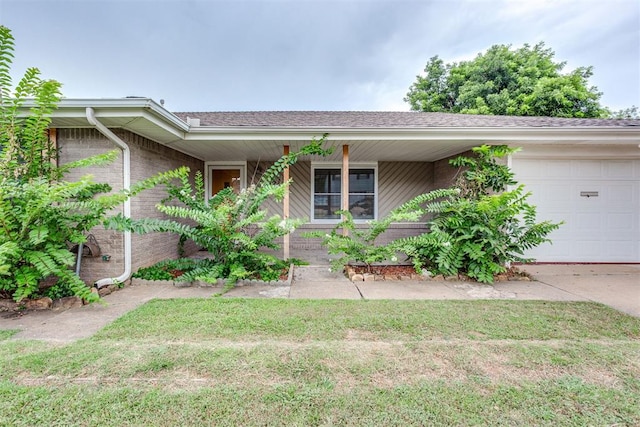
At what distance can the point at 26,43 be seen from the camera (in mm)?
7996

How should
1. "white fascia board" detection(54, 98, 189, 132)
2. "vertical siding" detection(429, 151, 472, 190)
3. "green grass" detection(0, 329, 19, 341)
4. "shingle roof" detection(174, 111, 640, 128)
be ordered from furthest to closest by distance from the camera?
"vertical siding" detection(429, 151, 472, 190), "shingle roof" detection(174, 111, 640, 128), "white fascia board" detection(54, 98, 189, 132), "green grass" detection(0, 329, 19, 341)

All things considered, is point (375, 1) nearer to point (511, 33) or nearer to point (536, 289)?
point (511, 33)

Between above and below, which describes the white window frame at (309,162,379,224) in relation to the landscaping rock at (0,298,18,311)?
above

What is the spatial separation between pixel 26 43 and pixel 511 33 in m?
18.0

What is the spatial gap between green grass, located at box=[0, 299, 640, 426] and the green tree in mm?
16226

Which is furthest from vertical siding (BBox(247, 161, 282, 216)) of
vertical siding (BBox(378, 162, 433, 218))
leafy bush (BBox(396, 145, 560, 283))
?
leafy bush (BBox(396, 145, 560, 283))

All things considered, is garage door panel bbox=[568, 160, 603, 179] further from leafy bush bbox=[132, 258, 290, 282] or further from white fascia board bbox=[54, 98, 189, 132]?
white fascia board bbox=[54, 98, 189, 132]

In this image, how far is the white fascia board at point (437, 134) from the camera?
4906 millimetres

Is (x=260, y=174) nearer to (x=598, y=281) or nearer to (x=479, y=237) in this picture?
(x=479, y=237)

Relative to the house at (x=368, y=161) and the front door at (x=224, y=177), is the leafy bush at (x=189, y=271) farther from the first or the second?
the front door at (x=224, y=177)

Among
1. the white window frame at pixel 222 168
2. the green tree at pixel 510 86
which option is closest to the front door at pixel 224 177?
the white window frame at pixel 222 168

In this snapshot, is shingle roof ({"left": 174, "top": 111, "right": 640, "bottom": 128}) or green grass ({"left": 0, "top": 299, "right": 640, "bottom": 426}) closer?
green grass ({"left": 0, "top": 299, "right": 640, "bottom": 426})

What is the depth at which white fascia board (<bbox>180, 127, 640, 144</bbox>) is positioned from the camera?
491 cm

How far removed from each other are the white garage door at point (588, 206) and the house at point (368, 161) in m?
0.02
